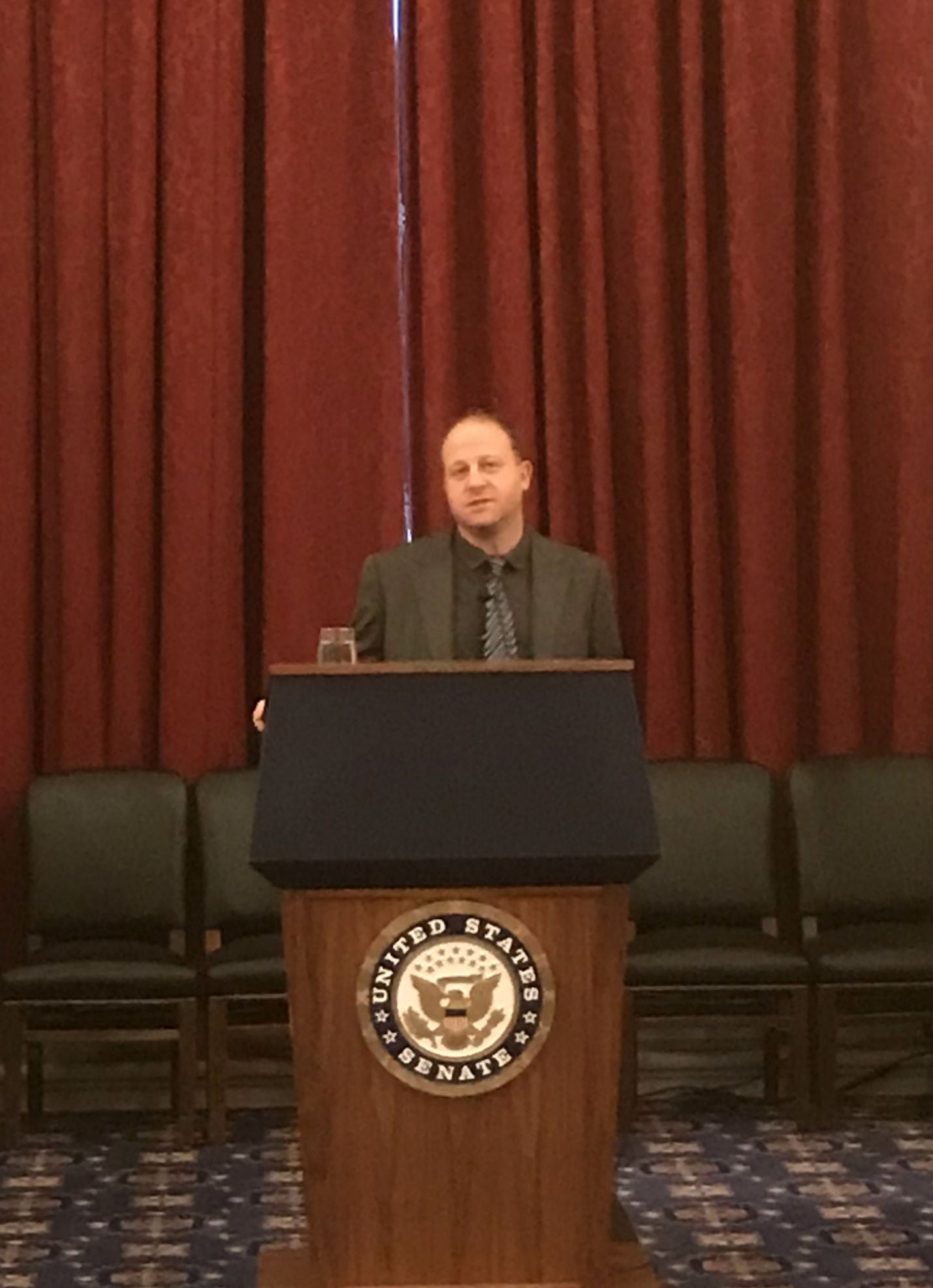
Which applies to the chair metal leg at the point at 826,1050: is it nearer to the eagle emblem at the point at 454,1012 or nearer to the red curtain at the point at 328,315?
the red curtain at the point at 328,315

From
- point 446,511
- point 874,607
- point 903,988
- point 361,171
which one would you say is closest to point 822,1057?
point 903,988

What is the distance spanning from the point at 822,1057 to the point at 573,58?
9.41 feet

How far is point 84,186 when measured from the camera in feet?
16.9

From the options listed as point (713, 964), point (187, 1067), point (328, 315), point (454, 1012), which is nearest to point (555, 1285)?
point (454, 1012)

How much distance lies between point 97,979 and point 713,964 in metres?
1.52

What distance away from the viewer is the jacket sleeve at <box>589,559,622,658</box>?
3410 millimetres

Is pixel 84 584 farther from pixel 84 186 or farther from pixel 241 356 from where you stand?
pixel 84 186

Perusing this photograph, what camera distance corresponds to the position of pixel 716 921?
4.91 m

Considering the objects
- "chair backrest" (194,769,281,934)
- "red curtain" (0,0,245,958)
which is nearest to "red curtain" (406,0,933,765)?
"red curtain" (0,0,245,958)

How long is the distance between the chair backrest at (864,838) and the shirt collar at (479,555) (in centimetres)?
190

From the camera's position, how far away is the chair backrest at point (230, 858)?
483 centimetres

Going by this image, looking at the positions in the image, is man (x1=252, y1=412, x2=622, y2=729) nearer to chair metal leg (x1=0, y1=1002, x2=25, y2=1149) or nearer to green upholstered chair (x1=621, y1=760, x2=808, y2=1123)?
green upholstered chair (x1=621, y1=760, x2=808, y2=1123)

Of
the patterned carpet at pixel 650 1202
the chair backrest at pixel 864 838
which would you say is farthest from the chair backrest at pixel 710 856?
the patterned carpet at pixel 650 1202

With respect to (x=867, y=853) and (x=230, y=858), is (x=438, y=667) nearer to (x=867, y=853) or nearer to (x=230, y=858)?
(x=230, y=858)
